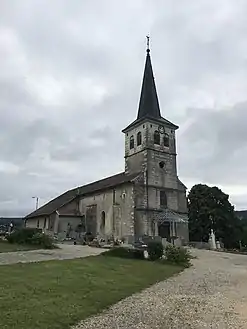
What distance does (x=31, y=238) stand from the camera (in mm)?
25891

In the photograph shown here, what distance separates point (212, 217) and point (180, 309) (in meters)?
41.2

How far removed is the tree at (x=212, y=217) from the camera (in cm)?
4738

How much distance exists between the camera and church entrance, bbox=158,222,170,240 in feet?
125

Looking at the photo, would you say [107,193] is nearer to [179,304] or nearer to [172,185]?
[172,185]

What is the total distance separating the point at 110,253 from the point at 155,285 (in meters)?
8.91

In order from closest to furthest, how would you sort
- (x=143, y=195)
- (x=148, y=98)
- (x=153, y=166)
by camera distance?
(x=143, y=195) < (x=153, y=166) < (x=148, y=98)

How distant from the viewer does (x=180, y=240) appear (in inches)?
1469

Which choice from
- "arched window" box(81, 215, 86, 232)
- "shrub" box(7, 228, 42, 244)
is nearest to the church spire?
"arched window" box(81, 215, 86, 232)

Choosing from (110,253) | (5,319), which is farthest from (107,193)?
(5,319)

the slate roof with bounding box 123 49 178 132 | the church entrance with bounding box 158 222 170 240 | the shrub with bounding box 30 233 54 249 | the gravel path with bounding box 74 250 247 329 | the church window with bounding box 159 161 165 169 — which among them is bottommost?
the gravel path with bounding box 74 250 247 329

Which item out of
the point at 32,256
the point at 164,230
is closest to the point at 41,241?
the point at 32,256

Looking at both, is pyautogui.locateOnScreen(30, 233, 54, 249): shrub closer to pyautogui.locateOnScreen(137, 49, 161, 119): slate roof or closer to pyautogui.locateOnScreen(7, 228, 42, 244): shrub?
pyautogui.locateOnScreen(7, 228, 42, 244): shrub

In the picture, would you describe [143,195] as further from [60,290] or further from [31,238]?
[60,290]

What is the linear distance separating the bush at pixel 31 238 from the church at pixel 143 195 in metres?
11.5
